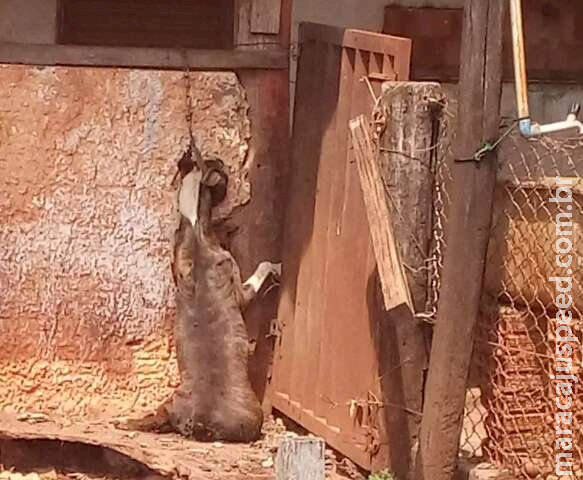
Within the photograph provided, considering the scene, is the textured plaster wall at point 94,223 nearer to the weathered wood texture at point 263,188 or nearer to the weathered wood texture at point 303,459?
the weathered wood texture at point 263,188

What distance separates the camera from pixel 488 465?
4500 mm

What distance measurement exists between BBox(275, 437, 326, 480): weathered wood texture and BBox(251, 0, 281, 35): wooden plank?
257 cm

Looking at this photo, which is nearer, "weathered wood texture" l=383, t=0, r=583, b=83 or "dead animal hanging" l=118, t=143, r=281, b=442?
"dead animal hanging" l=118, t=143, r=281, b=442

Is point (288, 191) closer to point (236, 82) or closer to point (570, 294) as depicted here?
point (236, 82)

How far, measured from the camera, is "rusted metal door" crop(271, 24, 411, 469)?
4777mm

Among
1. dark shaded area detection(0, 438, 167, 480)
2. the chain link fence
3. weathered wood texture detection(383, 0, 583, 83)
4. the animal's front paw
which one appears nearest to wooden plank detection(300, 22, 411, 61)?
the chain link fence

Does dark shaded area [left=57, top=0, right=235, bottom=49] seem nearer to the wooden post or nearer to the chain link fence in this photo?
the chain link fence

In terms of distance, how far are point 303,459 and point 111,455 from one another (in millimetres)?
2050

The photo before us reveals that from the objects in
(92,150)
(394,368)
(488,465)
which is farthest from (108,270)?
(488,465)

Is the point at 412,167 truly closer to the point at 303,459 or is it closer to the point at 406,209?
the point at 406,209

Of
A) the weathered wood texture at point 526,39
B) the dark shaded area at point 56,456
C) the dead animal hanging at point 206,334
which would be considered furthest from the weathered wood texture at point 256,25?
the dark shaded area at point 56,456

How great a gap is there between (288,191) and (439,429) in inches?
60.5

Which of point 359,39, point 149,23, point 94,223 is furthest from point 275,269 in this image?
point 149,23

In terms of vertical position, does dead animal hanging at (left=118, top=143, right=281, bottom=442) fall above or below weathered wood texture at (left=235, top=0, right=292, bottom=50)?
below
